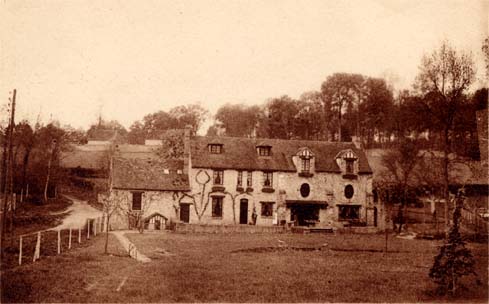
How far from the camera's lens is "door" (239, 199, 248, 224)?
3619 centimetres

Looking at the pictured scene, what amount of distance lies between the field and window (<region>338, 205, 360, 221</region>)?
13045mm

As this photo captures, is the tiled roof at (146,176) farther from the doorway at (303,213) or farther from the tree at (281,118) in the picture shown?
the tree at (281,118)

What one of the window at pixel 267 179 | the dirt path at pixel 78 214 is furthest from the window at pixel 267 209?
the dirt path at pixel 78 214

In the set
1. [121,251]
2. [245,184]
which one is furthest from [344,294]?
→ [245,184]

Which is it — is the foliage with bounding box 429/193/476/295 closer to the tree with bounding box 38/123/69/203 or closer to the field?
the field

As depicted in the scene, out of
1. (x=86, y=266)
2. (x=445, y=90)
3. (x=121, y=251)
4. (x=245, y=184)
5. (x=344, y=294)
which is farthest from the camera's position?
(x=245, y=184)

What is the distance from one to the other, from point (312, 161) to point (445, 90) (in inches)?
550

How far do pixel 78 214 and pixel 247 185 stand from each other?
1327 cm

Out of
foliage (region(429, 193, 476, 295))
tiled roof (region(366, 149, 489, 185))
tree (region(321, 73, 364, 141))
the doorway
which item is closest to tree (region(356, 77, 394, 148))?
tree (region(321, 73, 364, 141))

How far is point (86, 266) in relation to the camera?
1581 cm

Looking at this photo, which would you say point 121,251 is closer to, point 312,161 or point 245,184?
point 245,184

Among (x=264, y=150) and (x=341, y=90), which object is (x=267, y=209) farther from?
(x=341, y=90)

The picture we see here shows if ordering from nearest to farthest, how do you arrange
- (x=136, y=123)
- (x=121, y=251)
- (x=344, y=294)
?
1. (x=344, y=294)
2. (x=121, y=251)
3. (x=136, y=123)

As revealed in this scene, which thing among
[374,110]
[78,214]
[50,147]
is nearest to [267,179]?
[78,214]
